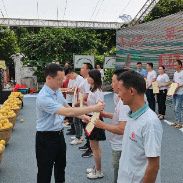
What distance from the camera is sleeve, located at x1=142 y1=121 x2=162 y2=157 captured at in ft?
4.11

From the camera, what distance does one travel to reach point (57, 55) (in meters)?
15.6

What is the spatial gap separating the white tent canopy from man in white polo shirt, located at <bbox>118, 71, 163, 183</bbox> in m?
10.4

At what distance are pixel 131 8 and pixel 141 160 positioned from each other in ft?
37.8

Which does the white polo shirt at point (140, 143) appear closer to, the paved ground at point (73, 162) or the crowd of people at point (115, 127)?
the crowd of people at point (115, 127)

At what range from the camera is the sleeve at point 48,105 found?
7.17 feet

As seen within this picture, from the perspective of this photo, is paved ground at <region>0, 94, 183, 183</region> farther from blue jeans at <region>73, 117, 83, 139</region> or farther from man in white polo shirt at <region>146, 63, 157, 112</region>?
man in white polo shirt at <region>146, 63, 157, 112</region>

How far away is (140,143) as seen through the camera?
1.32 meters

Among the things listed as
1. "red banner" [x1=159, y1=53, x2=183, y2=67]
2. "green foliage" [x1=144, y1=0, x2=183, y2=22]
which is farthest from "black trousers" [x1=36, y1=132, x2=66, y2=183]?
"green foliage" [x1=144, y1=0, x2=183, y2=22]

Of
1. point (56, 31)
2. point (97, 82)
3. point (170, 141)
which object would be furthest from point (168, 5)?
point (97, 82)

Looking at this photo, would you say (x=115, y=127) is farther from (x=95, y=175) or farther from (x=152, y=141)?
(x=95, y=175)

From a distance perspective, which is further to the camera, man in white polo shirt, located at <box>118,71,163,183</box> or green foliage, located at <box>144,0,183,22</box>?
green foliage, located at <box>144,0,183,22</box>

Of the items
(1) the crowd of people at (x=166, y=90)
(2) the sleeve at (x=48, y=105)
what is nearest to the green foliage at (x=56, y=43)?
(1) the crowd of people at (x=166, y=90)

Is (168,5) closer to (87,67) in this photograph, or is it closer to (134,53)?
(134,53)

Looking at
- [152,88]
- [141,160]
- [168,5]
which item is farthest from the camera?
[168,5]
